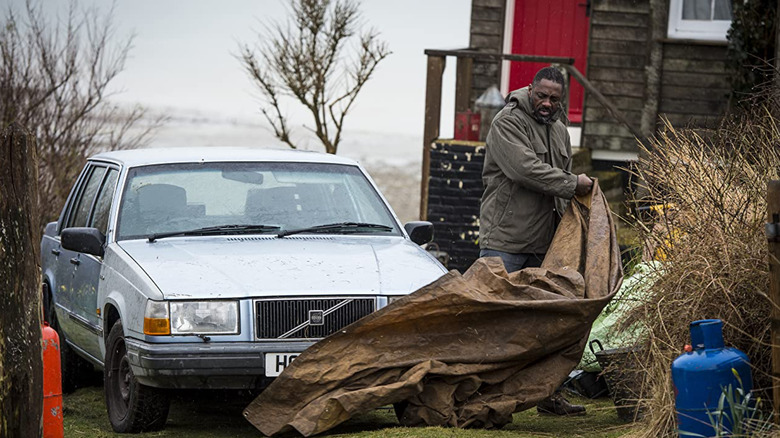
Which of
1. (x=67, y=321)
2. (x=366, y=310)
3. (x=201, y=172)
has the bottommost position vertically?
(x=67, y=321)

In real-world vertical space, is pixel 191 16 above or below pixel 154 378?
above

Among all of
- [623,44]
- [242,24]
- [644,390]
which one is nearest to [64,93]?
[623,44]

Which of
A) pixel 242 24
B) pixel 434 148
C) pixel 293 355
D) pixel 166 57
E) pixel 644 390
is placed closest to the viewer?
pixel 644 390

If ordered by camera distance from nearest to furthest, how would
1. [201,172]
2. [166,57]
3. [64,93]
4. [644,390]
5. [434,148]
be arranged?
[644,390] → [201,172] → [434,148] → [64,93] → [166,57]

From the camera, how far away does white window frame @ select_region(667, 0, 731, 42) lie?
14180mm

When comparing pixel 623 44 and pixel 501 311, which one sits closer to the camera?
pixel 501 311

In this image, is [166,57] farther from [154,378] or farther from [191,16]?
[154,378]

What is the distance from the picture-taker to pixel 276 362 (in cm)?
596

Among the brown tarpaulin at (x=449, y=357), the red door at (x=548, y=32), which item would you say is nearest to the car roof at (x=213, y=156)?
the brown tarpaulin at (x=449, y=357)

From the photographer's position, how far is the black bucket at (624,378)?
5691 mm

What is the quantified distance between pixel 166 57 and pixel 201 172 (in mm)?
18307

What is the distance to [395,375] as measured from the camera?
19.1ft

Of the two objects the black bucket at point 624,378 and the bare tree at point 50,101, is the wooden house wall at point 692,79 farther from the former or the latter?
the black bucket at point 624,378

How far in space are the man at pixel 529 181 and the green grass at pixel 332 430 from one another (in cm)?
30
